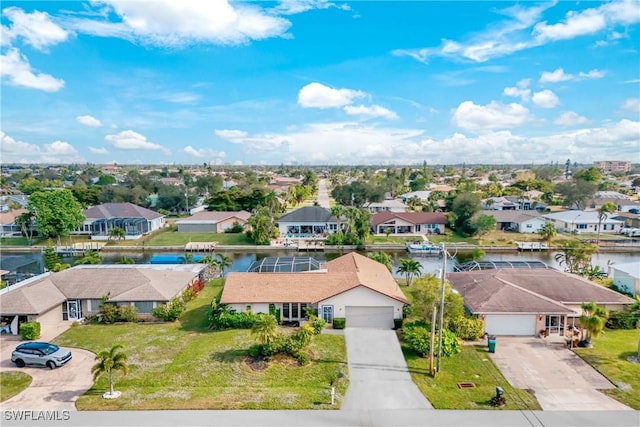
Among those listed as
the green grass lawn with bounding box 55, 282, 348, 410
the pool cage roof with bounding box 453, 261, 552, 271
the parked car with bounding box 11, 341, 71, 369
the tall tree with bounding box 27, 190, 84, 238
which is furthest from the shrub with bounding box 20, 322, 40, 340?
the tall tree with bounding box 27, 190, 84, 238

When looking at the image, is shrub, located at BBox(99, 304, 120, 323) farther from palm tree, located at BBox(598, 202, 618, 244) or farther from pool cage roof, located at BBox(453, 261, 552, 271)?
palm tree, located at BBox(598, 202, 618, 244)

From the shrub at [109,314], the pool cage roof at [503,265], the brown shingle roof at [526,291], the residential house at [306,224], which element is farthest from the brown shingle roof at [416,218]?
the shrub at [109,314]

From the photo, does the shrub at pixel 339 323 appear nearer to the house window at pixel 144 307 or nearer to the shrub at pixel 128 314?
the house window at pixel 144 307

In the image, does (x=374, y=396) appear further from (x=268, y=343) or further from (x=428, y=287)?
(x=428, y=287)

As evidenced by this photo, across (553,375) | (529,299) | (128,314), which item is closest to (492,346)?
(553,375)

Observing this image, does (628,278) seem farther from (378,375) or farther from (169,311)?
(169,311)

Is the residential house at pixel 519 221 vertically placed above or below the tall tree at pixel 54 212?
below
